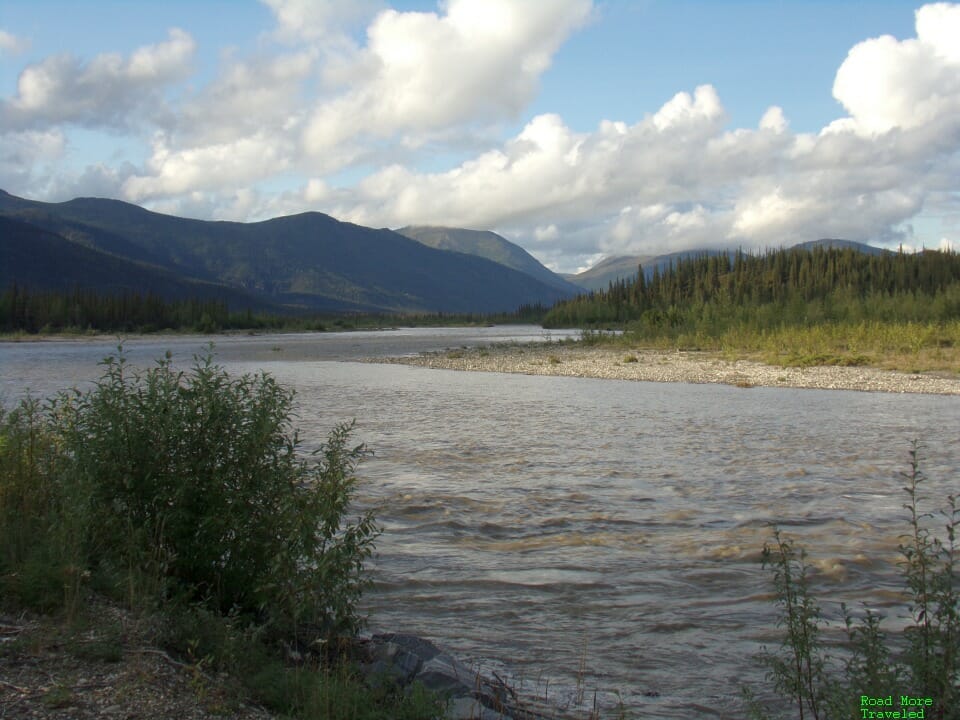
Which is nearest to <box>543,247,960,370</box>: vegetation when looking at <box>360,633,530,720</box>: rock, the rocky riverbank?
<box>360,633,530,720</box>: rock

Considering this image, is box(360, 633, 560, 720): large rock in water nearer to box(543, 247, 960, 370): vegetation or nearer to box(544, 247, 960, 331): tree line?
box(543, 247, 960, 370): vegetation

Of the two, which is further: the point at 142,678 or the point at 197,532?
the point at 197,532

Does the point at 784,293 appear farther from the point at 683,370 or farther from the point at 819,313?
the point at 683,370

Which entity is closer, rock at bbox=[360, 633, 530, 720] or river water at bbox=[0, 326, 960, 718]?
rock at bbox=[360, 633, 530, 720]

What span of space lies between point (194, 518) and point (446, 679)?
3.00 meters

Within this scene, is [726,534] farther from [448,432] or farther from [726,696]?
[448,432]

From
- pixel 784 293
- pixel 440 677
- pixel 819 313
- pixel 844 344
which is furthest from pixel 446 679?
pixel 784 293

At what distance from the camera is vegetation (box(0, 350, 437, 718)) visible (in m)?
6.48

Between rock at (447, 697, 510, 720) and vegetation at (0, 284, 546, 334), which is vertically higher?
vegetation at (0, 284, 546, 334)

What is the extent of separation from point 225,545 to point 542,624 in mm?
3461

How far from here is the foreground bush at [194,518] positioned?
22.1 ft

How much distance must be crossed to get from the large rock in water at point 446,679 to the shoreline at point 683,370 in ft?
95.6

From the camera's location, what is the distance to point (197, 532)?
290 inches

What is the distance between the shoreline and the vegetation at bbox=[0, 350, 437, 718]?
29420 mm
